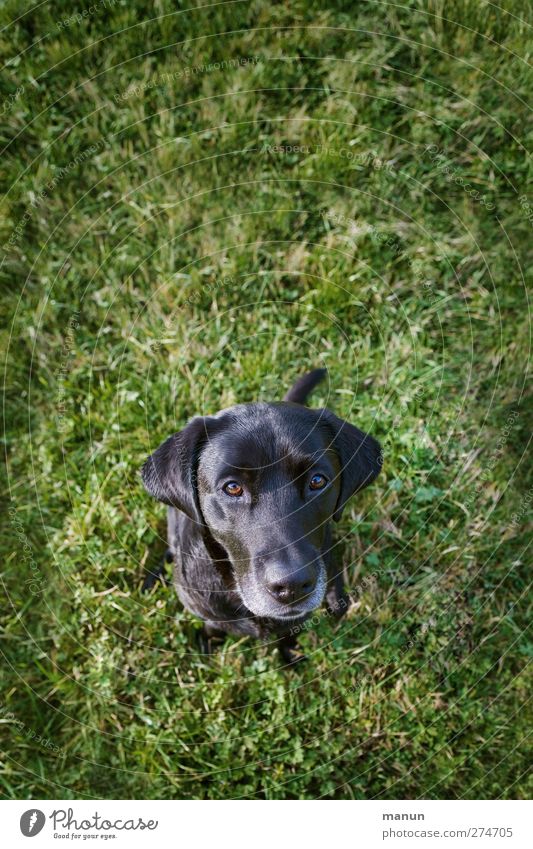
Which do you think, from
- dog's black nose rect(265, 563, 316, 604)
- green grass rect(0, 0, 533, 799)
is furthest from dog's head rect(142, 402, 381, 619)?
green grass rect(0, 0, 533, 799)

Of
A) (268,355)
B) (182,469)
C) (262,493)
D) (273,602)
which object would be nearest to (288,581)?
(273,602)

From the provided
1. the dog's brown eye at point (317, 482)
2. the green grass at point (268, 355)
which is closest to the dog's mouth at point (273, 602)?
the dog's brown eye at point (317, 482)

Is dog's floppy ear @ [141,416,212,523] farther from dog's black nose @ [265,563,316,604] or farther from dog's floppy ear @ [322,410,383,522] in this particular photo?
dog's floppy ear @ [322,410,383,522]

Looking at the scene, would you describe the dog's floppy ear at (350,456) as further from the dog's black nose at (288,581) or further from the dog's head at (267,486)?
the dog's black nose at (288,581)

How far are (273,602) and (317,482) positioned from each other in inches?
25.0

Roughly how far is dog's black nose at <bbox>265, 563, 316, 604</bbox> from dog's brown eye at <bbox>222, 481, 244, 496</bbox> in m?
0.41

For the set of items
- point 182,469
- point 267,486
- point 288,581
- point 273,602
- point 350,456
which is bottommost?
point 273,602

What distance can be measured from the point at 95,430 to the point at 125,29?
3390 mm

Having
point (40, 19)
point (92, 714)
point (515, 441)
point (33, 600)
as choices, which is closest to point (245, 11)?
point (40, 19)

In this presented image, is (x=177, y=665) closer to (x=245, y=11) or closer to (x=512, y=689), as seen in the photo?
(x=512, y=689)

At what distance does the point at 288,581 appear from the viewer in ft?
11.7

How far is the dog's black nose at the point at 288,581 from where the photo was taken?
3.57m

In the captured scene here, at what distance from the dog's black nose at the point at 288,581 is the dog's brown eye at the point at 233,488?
1.33 ft

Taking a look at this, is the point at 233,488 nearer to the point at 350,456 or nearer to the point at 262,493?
the point at 262,493
